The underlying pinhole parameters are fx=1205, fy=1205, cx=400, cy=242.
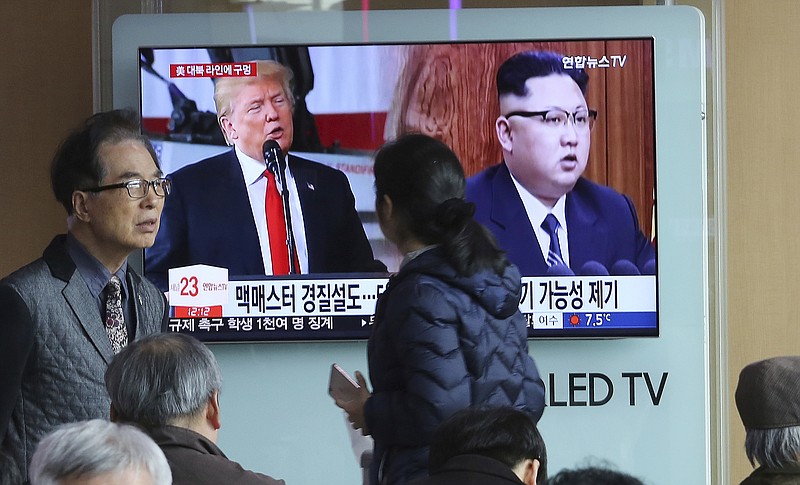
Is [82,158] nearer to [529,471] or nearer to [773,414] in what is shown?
[529,471]

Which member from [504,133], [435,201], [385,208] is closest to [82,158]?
[385,208]

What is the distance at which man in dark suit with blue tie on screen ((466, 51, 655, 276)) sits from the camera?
4.13 metres

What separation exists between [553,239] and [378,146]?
0.68m

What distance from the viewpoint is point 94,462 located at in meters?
1.70

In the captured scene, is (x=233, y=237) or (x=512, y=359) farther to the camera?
(x=233, y=237)

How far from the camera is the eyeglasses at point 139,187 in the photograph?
270cm

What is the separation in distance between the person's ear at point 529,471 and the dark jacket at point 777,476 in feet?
1.39

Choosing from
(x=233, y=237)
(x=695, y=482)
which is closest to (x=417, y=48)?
(x=233, y=237)

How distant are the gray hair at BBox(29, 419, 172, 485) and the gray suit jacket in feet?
2.33

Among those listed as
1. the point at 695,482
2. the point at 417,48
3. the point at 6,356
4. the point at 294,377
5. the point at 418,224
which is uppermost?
the point at 417,48

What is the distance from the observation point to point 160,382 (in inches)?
85.4

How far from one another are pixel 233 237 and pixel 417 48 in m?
0.91

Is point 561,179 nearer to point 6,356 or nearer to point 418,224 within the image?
point 418,224

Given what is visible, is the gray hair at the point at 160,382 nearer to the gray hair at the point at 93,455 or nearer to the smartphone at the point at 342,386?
the gray hair at the point at 93,455
